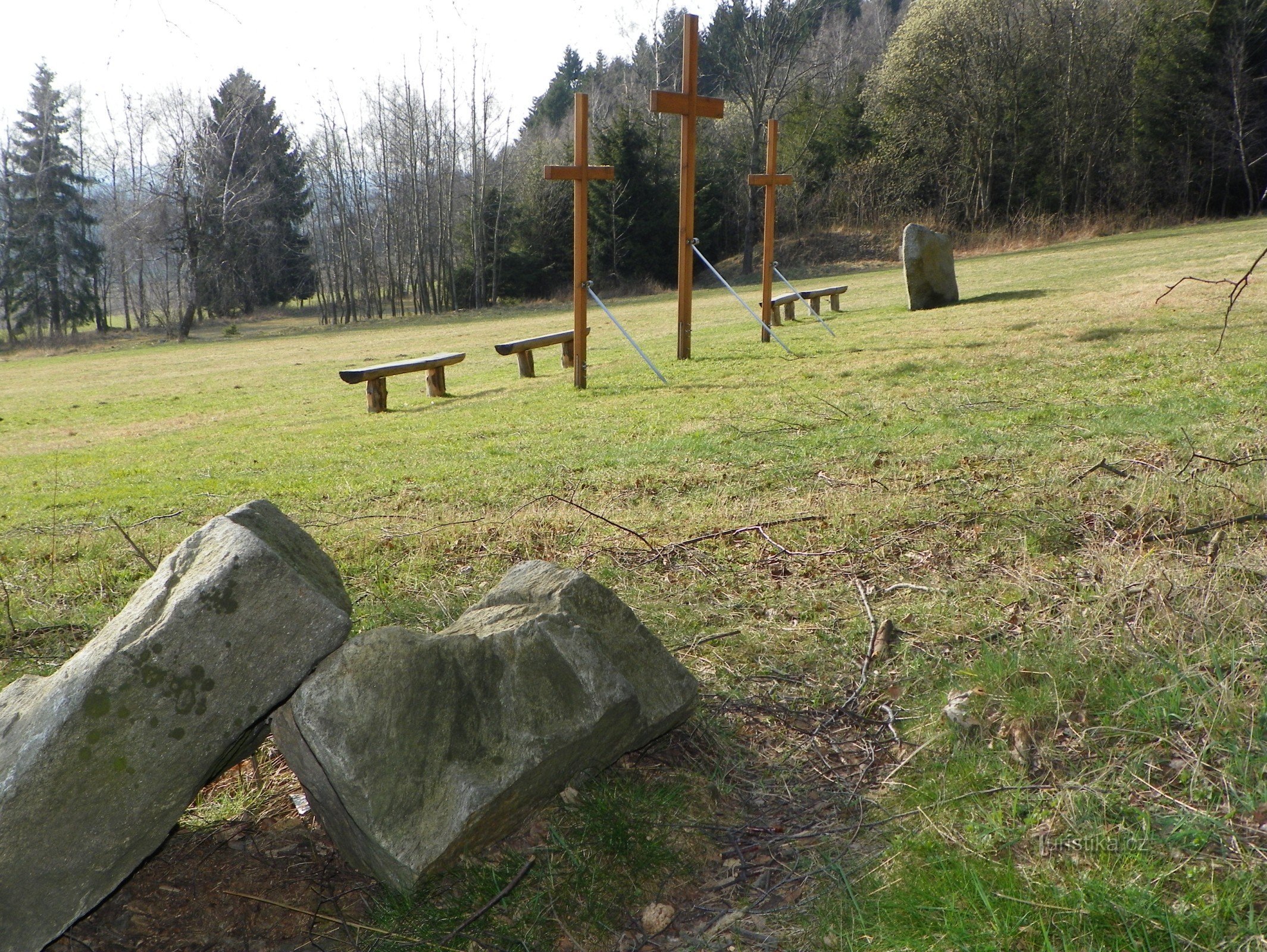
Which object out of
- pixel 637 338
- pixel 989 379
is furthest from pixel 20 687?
pixel 637 338

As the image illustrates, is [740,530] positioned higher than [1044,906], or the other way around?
[740,530]

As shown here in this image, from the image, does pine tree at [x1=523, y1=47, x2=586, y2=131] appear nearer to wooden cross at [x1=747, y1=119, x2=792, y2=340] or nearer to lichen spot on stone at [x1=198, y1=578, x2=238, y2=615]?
wooden cross at [x1=747, y1=119, x2=792, y2=340]

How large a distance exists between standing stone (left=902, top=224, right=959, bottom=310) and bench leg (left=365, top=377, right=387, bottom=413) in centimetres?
915

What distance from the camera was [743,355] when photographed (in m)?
14.8

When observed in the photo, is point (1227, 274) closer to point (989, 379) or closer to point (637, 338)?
point (989, 379)

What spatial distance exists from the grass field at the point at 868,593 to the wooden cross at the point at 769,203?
4186mm

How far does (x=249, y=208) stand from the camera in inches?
1940

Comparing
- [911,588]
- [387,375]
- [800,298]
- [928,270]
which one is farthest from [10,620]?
[928,270]

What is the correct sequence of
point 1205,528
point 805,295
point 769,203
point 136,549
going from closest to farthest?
1. point 136,549
2. point 1205,528
3. point 769,203
4. point 805,295

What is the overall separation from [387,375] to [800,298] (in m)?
8.21

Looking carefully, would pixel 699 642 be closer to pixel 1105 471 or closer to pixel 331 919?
pixel 331 919

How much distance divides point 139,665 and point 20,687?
0.67 meters

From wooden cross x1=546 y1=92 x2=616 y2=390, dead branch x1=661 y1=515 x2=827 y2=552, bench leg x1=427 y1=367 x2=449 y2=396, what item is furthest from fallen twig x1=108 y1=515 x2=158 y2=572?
bench leg x1=427 y1=367 x2=449 y2=396

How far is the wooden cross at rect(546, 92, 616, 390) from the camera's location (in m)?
12.3
